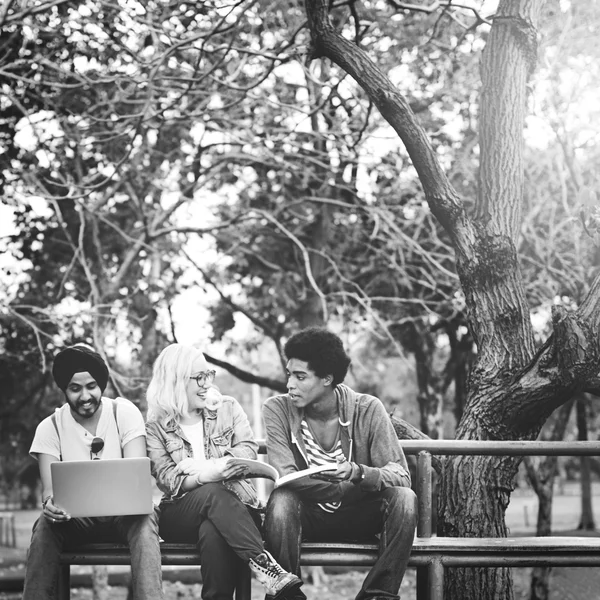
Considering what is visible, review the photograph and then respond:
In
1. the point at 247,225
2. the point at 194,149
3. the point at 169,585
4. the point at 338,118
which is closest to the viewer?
the point at 338,118

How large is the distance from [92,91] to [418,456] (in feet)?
25.8

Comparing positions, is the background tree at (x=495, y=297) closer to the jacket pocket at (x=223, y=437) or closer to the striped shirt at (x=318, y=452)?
the striped shirt at (x=318, y=452)

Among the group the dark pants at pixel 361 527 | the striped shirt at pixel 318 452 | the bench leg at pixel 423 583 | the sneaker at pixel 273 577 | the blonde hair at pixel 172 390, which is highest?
the blonde hair at pixel 172 390

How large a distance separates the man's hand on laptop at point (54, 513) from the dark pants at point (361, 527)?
3.10 ft

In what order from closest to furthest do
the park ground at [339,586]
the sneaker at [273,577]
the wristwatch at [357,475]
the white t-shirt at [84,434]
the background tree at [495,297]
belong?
the sneaker at [273,577]
the wristwatch at [357,475]
the white t-shirt at [84,434]
the background tree at [495,297]
the park ground at [339,586]

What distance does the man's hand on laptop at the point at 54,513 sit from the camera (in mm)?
4320

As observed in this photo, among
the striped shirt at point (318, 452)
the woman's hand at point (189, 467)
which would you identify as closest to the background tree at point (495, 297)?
the striped shirt at point (318, 452)

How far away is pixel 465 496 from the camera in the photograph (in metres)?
5.28

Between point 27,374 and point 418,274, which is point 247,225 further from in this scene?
point 27,374

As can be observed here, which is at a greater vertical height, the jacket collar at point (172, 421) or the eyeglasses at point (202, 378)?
the eyeglasses at point (202, 378)

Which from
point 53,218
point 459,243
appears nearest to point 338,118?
point 53,218

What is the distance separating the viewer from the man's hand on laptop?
432 centimetres

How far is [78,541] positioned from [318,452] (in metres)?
1.27

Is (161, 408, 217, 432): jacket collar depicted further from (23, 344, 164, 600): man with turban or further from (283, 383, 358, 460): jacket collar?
(283, 383, 358, 460): jacket collar
